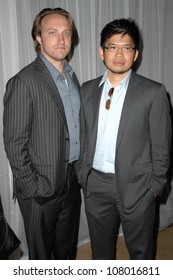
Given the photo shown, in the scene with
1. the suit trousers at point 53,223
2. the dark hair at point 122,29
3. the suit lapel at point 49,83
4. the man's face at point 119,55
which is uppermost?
the dark hair at point 122,29

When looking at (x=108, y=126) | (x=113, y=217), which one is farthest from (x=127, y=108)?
(x=113, y=217)

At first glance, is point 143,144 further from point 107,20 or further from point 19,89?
point 107,20

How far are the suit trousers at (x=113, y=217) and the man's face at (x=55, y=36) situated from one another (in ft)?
2.51

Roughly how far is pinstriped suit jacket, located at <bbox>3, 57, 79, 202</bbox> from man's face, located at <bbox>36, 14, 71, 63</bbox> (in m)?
0.10

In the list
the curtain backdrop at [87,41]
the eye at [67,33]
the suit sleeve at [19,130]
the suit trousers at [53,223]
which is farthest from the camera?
the curtain backdrop at [87,41]

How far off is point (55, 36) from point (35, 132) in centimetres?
57

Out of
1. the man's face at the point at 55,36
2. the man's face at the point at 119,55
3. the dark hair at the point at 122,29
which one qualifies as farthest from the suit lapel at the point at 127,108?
the man's face at the point at 55,36

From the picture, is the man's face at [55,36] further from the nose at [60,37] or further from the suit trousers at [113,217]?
the suit trousers at [113,217]

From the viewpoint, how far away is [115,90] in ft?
5.96

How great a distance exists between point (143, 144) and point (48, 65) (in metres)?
0.74

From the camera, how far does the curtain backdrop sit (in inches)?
82.7

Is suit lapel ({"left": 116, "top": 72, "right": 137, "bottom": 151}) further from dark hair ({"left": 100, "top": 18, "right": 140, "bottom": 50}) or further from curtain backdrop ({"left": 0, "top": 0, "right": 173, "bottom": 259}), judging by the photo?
curtain backdrop ({"left": 0, "top": 0, "right": 173, "bottom": 259})

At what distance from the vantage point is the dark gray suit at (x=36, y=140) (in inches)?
66.9

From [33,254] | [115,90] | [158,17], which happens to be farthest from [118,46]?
[33,254]
